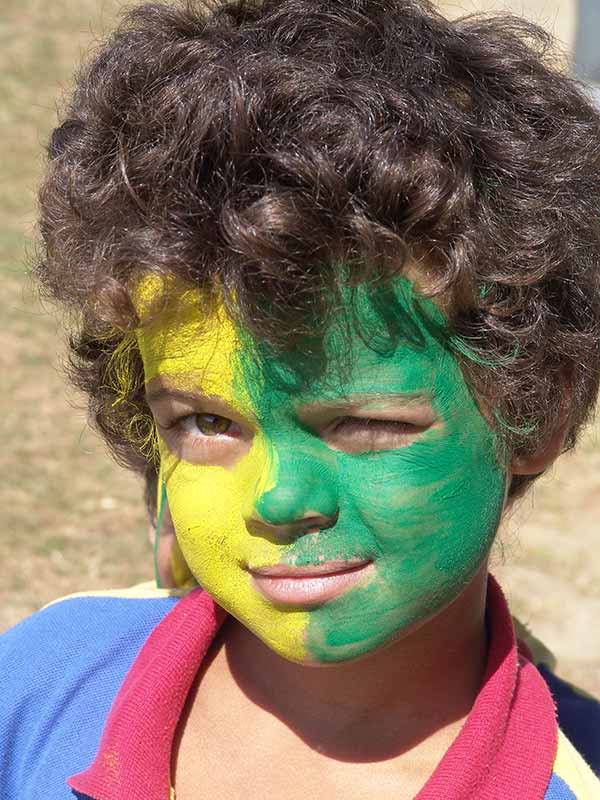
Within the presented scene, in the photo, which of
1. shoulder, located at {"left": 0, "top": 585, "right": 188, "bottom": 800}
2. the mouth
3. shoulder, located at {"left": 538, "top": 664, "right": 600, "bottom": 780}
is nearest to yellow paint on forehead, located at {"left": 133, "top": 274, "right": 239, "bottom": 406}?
the mouth

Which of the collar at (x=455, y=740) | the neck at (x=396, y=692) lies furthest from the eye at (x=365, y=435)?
the collar at (x=455, y=740)

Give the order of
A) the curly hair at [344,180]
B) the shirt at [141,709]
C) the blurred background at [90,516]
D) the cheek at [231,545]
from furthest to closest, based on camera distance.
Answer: the blurred background at [90,516], the shirt at [141,709], the cheek at [231,545], the curly hair at [344,180]

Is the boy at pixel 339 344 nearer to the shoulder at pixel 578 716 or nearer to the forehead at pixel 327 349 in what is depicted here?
the forehead at pixel 327 349

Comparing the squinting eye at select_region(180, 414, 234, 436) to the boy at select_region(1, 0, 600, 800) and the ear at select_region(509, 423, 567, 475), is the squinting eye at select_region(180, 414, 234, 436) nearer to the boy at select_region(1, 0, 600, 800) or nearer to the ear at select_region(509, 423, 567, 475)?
the boy at select_region(1, 0, 600, 800)

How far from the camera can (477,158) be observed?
1.52 m

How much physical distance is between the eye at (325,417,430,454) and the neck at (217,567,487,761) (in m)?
0.37

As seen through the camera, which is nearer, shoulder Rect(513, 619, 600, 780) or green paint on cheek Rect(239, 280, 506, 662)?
green paint on cheek Rect(239, 280, 506, 662)

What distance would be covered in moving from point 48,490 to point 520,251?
4.01 m

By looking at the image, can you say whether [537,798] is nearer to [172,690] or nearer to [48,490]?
[172,690]

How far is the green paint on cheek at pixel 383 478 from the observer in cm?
145

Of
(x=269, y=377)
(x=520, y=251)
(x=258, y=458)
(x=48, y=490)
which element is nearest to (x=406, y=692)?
(x=258, y=458)

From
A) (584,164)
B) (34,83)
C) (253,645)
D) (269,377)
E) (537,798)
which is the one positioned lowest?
(34,83)

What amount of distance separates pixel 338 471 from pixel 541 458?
41 centimetres

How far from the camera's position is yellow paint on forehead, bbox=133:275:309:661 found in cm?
149
